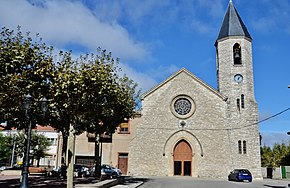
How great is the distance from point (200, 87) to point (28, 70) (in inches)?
971

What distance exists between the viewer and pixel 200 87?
118 ft

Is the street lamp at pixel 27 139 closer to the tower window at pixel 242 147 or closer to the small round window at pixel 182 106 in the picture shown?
the small round window at pixel 182 106

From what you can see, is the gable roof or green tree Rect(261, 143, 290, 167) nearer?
the gable roof

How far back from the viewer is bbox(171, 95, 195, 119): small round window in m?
35.3

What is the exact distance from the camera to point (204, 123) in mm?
34562

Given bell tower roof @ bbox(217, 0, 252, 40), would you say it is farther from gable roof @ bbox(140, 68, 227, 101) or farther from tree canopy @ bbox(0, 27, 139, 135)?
tree canopy @ bbox(0, 27, 139, 135)

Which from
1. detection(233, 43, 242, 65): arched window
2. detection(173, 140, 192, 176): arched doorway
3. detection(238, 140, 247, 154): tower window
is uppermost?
detection(233, 43, 242, 65): arched window

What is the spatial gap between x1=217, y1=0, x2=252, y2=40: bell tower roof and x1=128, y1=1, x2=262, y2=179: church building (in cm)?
12

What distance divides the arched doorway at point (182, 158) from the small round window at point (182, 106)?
315 cm

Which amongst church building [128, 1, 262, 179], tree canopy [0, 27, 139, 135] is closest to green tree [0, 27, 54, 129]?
tree canopy [0, 27, 139, 135]

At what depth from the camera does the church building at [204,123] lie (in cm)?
3316

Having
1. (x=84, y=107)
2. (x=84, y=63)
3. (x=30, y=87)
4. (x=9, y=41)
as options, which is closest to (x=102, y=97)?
(x=84, y=107)

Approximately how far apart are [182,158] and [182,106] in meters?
5.82

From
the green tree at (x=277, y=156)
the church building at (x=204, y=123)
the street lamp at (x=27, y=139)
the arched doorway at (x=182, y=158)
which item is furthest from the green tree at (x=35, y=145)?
the green tree at (x=277, y=156)
